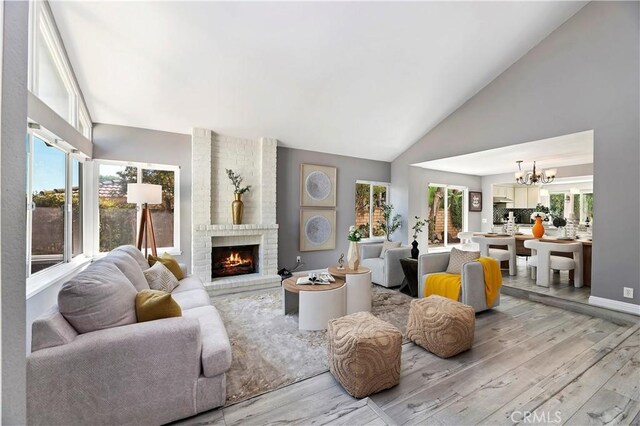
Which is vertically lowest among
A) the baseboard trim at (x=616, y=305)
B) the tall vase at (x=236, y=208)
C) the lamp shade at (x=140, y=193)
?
the baseboard trim at (x=616, y=305)

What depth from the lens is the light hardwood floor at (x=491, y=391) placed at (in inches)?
66.6

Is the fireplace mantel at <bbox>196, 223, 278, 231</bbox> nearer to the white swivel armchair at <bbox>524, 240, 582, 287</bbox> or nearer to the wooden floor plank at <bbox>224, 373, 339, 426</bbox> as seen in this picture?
the wooden floor plank at <bbox>224, 373, 339, 426</bbox>

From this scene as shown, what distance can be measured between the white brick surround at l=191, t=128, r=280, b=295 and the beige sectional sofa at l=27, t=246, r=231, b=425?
2.54 metres

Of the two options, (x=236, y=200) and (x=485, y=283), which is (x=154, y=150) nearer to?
(x=236, y=200)

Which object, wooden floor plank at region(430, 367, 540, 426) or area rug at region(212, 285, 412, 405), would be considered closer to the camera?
wooden floor plank at region(430, 367, 540, 426)

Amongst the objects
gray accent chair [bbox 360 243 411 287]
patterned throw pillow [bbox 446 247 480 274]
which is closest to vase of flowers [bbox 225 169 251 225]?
gray accent chair [bbox 360 243 411 287]

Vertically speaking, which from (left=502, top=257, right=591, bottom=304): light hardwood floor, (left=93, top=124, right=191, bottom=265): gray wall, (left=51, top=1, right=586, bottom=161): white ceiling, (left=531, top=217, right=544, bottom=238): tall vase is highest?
(left=51, top=1, right=586, bottom=161): white ceiling

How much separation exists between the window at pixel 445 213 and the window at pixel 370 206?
53.7 inches

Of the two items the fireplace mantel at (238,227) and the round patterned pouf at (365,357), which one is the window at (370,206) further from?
the round patterned pouf at (365,357)

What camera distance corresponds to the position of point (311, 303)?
2873mm

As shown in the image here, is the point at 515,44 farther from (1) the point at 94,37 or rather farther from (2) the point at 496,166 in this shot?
(1) the point at 94,37

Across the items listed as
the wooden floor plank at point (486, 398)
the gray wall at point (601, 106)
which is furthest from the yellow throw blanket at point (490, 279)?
the gray wall at point (601, 106)

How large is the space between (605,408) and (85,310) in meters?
3.35

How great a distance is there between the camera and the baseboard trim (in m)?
3.24
